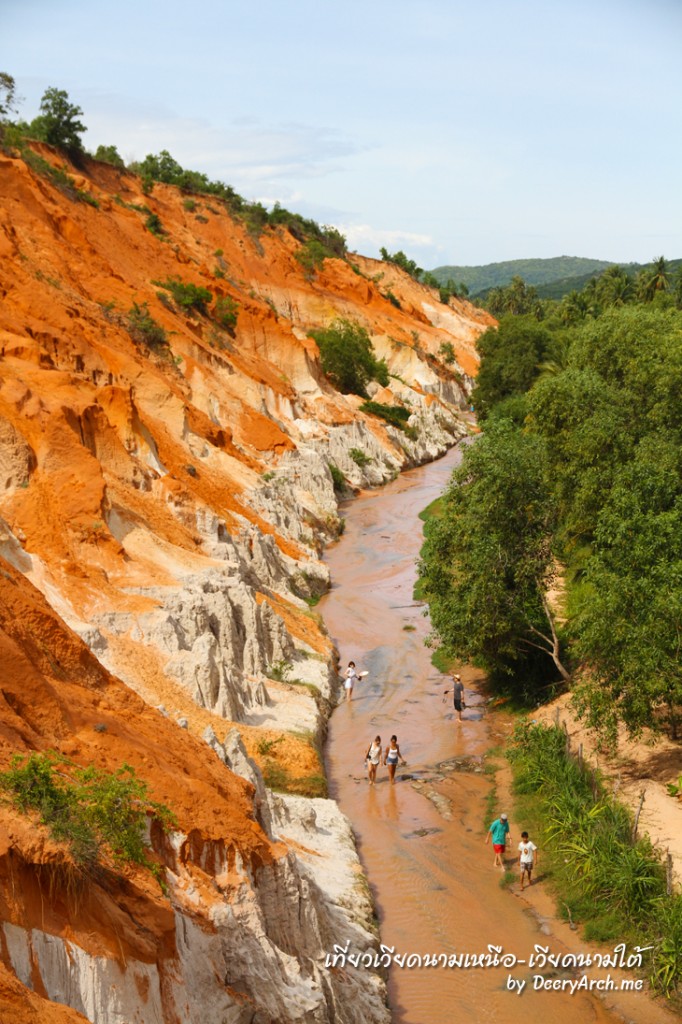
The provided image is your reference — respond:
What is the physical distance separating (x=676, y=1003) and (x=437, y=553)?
12.5 metres

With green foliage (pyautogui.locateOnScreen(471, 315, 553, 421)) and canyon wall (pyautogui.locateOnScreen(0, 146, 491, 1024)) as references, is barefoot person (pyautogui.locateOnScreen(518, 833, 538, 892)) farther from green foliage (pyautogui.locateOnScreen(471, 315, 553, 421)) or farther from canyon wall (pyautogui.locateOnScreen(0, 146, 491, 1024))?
green foliage (pyautogui.locateOnScreen(471, 315, 553, 421))

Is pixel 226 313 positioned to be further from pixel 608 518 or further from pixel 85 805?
pixel 85 805

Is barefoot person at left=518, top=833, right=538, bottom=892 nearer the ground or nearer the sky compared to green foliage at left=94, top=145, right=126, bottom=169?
nearer the ground

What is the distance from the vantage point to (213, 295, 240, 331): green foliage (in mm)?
59906

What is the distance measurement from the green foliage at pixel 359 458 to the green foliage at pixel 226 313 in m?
12.3

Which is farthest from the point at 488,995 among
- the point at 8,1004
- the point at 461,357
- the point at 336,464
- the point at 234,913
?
the point at 461,357

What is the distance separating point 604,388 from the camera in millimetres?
30344

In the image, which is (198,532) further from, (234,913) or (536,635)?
(234,913)

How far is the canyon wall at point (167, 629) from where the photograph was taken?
30.8ft

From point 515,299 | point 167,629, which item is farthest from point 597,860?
point 515,299

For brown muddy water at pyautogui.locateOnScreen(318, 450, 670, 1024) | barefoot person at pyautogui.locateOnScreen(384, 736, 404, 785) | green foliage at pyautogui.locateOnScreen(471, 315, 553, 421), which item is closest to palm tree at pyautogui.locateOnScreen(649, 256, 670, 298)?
green foliage at pyautogui.locateOnScreen(471, 315, 553, 421)

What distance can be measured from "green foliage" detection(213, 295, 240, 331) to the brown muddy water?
31.2m

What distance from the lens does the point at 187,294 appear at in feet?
186

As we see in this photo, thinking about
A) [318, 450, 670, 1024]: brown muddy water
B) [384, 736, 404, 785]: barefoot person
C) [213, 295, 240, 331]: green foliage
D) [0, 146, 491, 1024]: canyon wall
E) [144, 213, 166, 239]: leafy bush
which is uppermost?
[144, 213, 166, 239]: leafy bush
